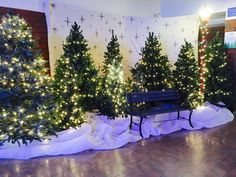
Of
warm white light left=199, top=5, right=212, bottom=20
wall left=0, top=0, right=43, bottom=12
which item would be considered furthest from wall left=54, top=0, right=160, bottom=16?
warm white light left=199, top=5, right=212, bottom=20

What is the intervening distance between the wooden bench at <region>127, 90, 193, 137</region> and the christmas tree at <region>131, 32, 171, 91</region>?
0.32m

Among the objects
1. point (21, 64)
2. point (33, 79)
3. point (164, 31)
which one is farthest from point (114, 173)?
point (164, 31)

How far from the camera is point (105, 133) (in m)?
3.82

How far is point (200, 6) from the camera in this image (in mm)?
5652

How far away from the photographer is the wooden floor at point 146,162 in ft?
9.47

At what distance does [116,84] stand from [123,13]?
7.49ft

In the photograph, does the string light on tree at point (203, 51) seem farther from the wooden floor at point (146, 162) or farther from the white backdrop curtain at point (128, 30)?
the wooden floor at point (146, 162)

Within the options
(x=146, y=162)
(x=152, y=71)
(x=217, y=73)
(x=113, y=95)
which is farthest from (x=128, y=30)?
(x=146, y=162)

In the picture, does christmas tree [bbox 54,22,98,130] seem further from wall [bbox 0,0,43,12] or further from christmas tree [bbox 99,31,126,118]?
wall [bbox 0,0,43,12]

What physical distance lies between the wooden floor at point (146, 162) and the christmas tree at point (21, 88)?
1.35ft

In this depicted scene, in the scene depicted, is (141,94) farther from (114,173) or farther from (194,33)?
(194,33)

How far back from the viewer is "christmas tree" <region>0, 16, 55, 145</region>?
10.1 feet

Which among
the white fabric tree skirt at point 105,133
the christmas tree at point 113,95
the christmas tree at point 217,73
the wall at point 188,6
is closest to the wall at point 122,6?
the wall at point 188,6

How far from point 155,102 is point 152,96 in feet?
1.49
